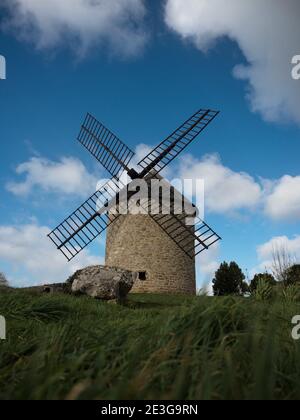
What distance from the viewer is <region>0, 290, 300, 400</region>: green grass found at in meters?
1.83

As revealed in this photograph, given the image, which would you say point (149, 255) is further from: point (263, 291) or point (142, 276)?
point (263, 291)

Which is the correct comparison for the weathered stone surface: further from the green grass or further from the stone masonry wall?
the green grass

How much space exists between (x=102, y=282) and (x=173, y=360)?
1232 centimetres

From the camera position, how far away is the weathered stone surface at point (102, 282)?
557 inches

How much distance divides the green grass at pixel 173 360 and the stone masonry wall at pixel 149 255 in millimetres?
17493

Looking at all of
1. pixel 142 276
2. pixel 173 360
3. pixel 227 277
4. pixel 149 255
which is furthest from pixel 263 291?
pixel 227 277

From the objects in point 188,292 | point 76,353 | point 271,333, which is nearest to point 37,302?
point 76,353

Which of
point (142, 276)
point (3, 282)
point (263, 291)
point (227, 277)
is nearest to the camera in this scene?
point (263, 291)

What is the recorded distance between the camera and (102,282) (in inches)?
566

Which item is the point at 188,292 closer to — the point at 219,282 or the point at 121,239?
the point at 121,239

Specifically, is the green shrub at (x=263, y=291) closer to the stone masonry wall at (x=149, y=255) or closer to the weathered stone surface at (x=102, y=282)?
the weathered stone surface at (x=102, y=282)

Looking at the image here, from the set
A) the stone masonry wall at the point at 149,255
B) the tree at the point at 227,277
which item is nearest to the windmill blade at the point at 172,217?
the stone masonry wall at the point at 149,255

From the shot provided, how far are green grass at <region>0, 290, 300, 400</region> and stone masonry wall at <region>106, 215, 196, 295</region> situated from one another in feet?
57.4

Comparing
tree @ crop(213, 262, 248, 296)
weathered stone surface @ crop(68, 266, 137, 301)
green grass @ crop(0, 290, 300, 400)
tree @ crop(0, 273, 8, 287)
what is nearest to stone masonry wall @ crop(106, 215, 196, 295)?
tree @ crop(0, 273, 8, 287)
